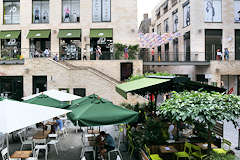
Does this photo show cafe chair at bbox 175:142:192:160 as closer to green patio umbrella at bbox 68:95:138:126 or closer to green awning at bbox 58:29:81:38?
green patio umbrella at bbox 68:95:138:126

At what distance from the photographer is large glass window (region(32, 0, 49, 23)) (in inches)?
1095

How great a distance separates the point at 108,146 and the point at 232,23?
27.8m

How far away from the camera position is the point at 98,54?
81.1 ft

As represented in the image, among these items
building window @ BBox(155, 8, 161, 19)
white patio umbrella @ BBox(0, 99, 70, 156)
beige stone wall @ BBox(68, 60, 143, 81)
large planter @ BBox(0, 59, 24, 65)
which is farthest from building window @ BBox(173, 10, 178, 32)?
white patio umbrella @ BBox(0, 99, 70, 156)

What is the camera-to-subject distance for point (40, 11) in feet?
91.3

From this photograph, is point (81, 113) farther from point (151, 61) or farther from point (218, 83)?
point (218, 83)

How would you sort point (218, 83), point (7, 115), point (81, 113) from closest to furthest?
point (7, 115) → point (81, 113) → point (218, 83)

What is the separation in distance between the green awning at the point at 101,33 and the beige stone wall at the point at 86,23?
1.85 ft

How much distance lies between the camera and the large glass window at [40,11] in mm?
27812

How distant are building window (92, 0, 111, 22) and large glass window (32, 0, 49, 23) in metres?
6.07

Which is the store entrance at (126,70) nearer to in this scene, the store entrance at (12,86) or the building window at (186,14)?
the store entrance at (12,86)

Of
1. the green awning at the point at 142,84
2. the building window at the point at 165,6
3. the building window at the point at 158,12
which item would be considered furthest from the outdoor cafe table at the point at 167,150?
the building window at the point at 158,12

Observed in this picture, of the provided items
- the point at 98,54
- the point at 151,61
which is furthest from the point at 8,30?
the point at 151,61

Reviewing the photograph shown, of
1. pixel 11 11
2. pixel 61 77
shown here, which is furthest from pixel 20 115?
pixel 11 11
